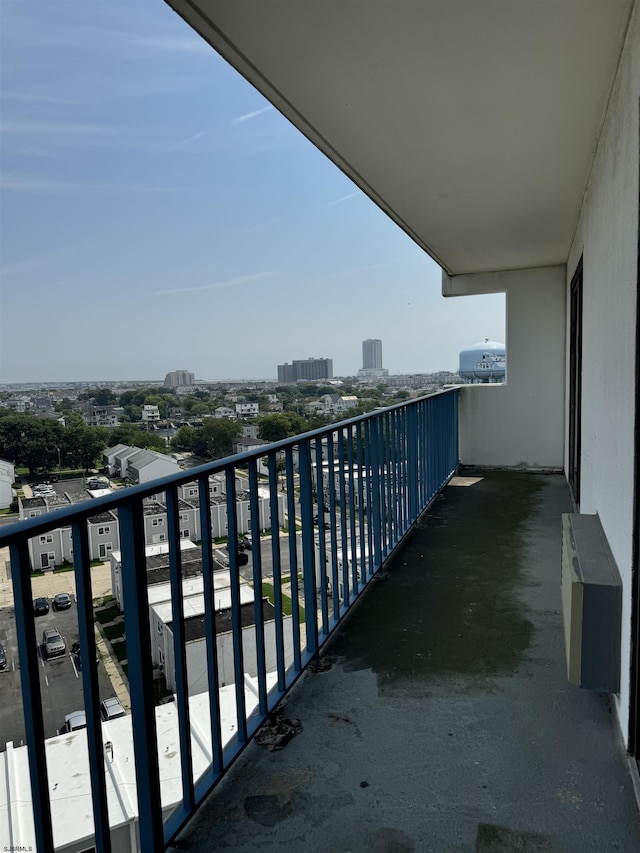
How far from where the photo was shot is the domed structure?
7008 mm

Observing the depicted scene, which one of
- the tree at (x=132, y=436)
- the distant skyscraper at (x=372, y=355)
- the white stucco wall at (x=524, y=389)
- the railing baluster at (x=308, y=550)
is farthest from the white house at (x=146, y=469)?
the distant skyscraper at (x=372, y=355)

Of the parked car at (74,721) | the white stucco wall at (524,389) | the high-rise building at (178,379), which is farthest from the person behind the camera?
the high-rise building at (178,379)

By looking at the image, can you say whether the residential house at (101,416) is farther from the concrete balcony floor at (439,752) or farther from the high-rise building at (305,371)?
the high-rise building at (305,371)

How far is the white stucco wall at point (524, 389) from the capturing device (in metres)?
6.46

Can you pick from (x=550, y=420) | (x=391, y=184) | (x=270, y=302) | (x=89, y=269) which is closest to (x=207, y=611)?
(x=391, y=184)

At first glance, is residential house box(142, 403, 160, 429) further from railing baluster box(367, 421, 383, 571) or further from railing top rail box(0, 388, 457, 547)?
→ railing top rail box(0, 388, 457, 547)

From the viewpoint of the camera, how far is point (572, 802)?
4.69 ft

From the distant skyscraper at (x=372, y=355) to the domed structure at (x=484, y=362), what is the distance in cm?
519

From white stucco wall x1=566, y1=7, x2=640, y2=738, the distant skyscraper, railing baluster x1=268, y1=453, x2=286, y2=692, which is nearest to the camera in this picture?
white stucco wall x1=566, y1=7, x2=640, y2=738

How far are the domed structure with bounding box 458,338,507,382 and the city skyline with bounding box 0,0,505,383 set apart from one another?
18.4 inches

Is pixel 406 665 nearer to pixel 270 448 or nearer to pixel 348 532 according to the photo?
pixel 348 532

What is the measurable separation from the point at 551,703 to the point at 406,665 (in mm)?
547

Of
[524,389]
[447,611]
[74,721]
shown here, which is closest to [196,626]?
[74,721]

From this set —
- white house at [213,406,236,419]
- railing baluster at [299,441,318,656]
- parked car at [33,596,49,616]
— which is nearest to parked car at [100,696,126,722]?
parked car at [33,596,49,616]
